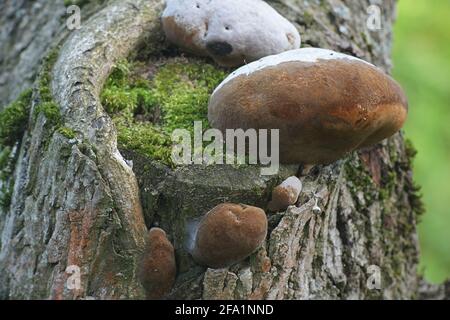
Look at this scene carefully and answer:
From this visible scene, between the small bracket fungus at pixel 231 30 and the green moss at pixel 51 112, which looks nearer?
the green moss at pixel 51 112

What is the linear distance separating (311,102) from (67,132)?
874 mm

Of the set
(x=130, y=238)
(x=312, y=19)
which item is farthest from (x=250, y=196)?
(x=312, y=19)

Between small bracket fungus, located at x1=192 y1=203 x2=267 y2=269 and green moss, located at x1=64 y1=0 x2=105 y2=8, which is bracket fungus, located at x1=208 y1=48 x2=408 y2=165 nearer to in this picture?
small bracket fungus, located at x1=192 y1=203 x2=267 y2=269

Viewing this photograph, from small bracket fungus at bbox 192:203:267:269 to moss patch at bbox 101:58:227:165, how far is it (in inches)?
12.0

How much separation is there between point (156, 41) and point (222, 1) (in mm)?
420

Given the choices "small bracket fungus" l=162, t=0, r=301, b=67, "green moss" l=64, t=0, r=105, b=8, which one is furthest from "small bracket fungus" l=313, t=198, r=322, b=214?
"green moss" l=64, t=0, r=105, b=8

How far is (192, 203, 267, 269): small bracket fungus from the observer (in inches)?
81.4

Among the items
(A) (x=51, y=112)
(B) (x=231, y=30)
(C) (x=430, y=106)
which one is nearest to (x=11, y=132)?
(A) (x=51, y=112)

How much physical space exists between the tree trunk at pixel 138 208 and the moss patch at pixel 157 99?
2.6 inches

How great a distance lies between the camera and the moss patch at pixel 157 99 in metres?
2.40

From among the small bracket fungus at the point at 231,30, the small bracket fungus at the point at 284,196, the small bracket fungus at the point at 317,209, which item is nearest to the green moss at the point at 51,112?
the small bracket fungus at the point at 231,30

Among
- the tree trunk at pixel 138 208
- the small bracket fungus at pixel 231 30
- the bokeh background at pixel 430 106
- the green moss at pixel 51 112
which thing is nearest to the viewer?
the tree trunk at pixel 138 208

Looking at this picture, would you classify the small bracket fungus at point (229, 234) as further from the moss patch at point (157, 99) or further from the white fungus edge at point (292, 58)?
the white fungus edge at point (292, 58)

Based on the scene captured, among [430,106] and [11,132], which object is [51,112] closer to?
[11,132]
